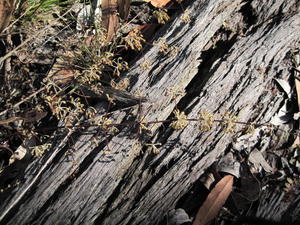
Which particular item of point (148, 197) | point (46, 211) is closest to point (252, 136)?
point (148, 197)

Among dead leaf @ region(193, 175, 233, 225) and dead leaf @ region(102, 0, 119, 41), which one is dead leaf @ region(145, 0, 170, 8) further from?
dead leaf @ region(193, 175, 233, 225)

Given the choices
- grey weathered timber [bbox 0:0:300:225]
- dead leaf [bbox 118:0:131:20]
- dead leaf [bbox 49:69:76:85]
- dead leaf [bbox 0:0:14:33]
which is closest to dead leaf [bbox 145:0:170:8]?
dead leaf [bbox 118:0:131:20]

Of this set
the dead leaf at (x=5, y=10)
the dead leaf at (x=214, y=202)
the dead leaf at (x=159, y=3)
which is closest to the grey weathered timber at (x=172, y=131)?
the dead leaf at (x=214, y=202)

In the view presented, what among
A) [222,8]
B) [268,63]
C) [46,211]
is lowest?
[46,211]

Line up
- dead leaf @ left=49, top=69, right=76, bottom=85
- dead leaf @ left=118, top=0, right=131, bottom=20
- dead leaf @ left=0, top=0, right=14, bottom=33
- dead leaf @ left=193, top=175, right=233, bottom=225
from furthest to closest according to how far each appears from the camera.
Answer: dead leaf @ left=118, top=0, right=131, bottom=20
dead leaf @ left=49, top=69, right=76, bottom=85
dead leaf @ left=0, top=0, right=14, bottom=33
dead leaf @ left=193, top=175, right=233, bottom=225

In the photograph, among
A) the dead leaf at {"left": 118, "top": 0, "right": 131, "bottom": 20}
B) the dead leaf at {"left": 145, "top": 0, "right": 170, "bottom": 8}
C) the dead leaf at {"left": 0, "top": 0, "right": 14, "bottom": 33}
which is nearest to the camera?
the dead leaf at {"left": 0, "top": 0, "right": 14, "bottom": 33}

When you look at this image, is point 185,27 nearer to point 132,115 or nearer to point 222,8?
point 222,8

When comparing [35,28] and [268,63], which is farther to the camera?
[35,28]
